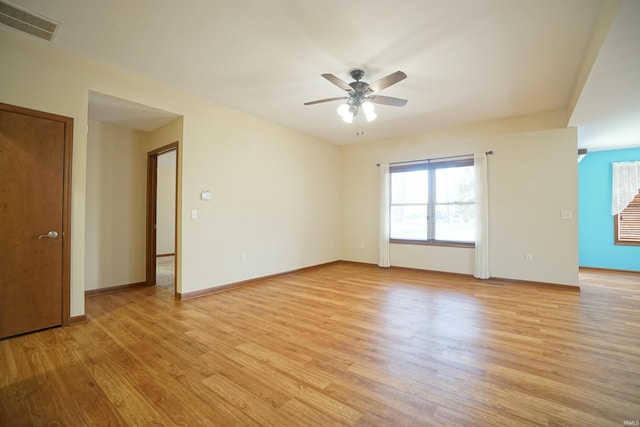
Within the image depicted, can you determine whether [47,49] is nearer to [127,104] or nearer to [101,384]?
[127,104]

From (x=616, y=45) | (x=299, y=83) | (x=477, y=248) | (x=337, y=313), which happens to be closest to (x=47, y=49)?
(x=299, y=83)

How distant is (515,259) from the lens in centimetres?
470

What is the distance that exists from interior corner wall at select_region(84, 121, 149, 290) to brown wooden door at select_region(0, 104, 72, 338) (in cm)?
139

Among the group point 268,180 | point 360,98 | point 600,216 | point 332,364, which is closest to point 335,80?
point 360,98

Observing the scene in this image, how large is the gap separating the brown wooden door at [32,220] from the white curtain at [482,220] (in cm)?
593

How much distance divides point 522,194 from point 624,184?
2.93 metres

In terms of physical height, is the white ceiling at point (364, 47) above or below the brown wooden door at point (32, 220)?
above

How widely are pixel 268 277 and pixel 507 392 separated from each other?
12.6 ft

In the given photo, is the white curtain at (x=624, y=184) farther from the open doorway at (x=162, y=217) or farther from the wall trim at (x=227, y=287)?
the open doorway at (x=162, y=217)

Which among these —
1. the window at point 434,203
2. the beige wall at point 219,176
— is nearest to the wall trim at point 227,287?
the beige wall at point 219,176

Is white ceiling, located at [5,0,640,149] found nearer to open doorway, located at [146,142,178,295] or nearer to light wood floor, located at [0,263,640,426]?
open doorway, located at [146,142,178,295]

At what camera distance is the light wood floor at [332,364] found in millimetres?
1614

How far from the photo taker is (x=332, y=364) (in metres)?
2.13

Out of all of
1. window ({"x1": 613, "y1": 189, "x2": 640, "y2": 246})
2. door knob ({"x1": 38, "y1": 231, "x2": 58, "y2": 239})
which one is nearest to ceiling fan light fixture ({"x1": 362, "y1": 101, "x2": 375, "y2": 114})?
door knob ({"x1": 38, "y1": 231, "x2": 58, "y2": 239})
